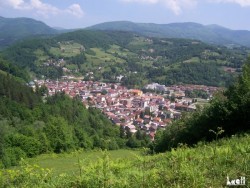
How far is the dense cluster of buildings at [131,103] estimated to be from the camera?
272 ft

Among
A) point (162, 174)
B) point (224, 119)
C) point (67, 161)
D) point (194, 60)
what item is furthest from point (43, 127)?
point (194, 60)

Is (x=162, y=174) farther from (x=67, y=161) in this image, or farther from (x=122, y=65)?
(x=122, y=65)

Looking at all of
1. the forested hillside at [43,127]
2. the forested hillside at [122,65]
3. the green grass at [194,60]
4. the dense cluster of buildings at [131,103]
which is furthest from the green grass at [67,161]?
the green grass at [194,60]

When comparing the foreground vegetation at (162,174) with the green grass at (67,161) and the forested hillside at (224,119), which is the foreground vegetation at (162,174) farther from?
the forested hillside at (224,119)

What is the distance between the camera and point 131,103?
10656 cm

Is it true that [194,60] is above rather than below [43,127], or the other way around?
above

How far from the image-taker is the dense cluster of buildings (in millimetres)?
82869

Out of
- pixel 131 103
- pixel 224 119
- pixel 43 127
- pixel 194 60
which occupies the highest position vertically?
pixel 194 60

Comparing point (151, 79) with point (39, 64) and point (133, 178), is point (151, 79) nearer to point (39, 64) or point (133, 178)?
point (39, 64)

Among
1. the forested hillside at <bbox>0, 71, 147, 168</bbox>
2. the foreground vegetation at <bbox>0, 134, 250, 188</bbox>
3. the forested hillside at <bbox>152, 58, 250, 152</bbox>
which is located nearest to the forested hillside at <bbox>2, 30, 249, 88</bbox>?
the forested hillside at <bbox>0, 71, 147, 168</bbox>

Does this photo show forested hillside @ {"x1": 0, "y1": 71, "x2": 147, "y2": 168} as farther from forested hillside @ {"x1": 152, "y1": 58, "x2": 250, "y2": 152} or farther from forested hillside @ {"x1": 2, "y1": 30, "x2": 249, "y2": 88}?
forested hillside @ {"x1": 2, "y1": 30, "x2": 249, "y2": 88}

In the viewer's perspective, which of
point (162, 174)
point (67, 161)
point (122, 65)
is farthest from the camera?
point (122, 65)

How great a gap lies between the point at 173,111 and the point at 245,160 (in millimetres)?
92151

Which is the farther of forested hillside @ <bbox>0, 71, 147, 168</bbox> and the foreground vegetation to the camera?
forested hillside @ <bbox>0, 71, 147, 168</bbox>
